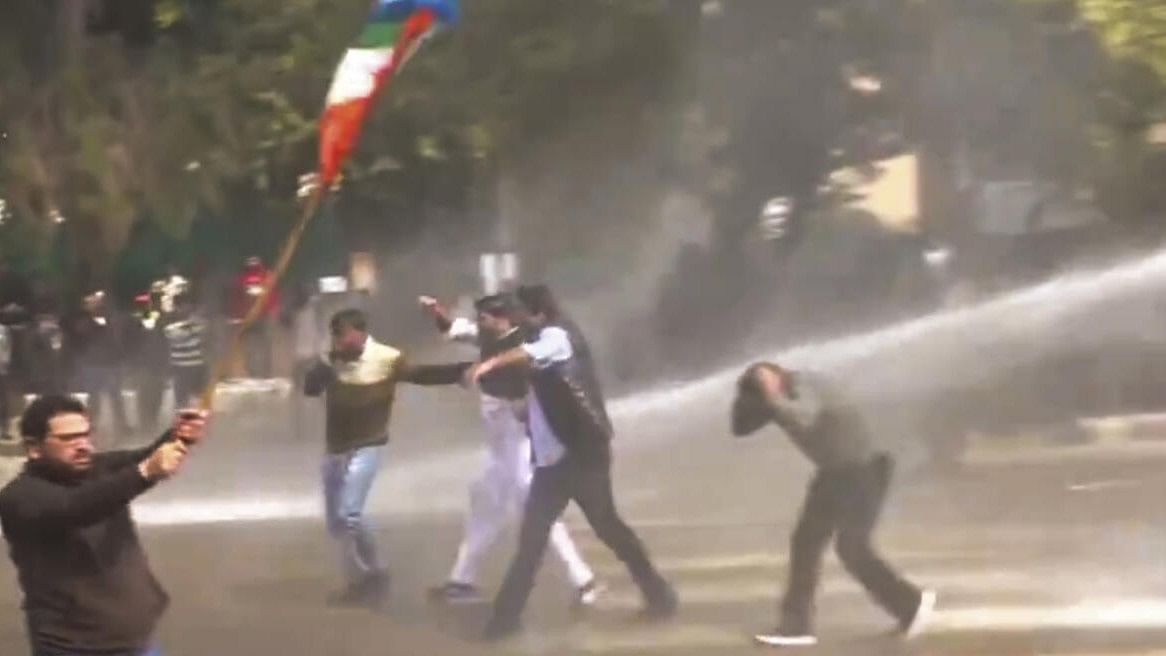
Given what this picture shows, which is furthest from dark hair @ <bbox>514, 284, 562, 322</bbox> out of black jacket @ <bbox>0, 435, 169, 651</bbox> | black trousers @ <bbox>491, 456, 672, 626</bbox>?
black jacket @ <bbox>0, 435, 169, 651</bbox>

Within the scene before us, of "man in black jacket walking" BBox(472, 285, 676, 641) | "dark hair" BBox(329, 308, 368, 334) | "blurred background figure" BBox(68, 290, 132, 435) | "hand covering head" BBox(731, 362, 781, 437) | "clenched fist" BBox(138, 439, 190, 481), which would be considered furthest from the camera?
"blurred background figure" BBox(68, 290, 132, 435)

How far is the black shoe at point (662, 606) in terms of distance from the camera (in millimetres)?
10453

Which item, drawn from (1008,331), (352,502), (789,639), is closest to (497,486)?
(352,502)

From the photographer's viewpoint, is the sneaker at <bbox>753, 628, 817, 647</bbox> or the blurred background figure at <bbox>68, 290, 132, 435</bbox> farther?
the blurred background figure at <bbox>68, 290, 132, 435</bbox>

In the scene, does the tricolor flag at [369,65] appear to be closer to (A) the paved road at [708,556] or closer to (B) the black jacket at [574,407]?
(B) the black jacket at [574,407]

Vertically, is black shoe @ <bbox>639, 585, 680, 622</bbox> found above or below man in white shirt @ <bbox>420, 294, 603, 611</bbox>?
below

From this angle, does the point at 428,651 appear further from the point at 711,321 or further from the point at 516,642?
the point at 711,321

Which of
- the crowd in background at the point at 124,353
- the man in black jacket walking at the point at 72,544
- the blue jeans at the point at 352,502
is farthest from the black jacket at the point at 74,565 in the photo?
the crowd in background at the point at 124,353

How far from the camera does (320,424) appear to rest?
22.5 m

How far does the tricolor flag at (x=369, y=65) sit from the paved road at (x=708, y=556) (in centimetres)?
281

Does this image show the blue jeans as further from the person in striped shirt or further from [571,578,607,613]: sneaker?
the person in striped shirt

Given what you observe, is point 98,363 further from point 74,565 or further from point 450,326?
point 74,565

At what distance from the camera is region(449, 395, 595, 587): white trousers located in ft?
36.5

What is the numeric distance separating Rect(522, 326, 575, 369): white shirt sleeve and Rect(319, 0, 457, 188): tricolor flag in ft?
5.68
